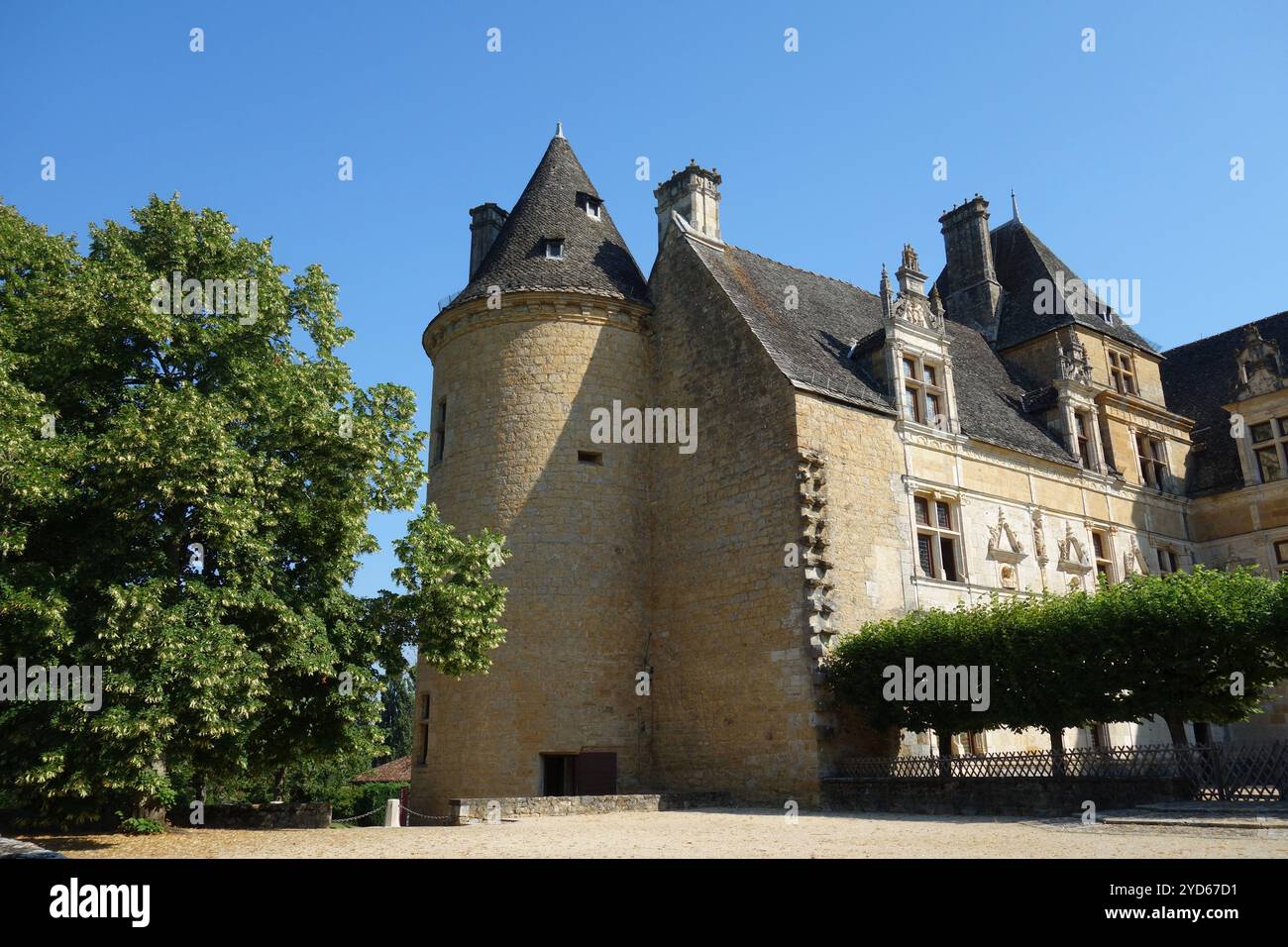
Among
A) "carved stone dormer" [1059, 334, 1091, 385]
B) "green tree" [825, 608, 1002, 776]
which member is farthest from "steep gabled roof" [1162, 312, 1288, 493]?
"green tree" [825, 608, 1002, 776]

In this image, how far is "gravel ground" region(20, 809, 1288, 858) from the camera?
9.08 metres

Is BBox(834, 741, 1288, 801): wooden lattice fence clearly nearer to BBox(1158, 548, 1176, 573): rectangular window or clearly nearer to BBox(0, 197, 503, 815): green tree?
BBox(0, 197, 503, 815): green tree

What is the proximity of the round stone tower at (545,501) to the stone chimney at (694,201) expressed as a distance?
163 cm

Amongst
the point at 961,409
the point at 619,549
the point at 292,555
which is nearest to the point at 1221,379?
the point at 961,409

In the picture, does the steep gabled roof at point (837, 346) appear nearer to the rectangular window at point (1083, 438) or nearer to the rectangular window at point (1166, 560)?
the rectangular window at point (1083, 438)

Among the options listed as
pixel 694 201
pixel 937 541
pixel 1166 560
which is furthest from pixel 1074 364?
pixel 694 201

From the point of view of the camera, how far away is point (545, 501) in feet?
67.5

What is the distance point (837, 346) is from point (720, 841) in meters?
13.8

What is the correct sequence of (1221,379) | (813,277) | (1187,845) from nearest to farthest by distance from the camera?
1. (1187,845)
2. (813,277)
3. (1221,379)

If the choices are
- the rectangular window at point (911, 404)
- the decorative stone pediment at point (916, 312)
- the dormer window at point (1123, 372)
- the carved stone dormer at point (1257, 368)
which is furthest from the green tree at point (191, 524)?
the carved stone dormer at point (1257, 368)

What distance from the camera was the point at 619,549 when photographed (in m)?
20.8

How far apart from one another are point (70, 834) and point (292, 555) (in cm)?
428

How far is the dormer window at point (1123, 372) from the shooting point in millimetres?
28048
